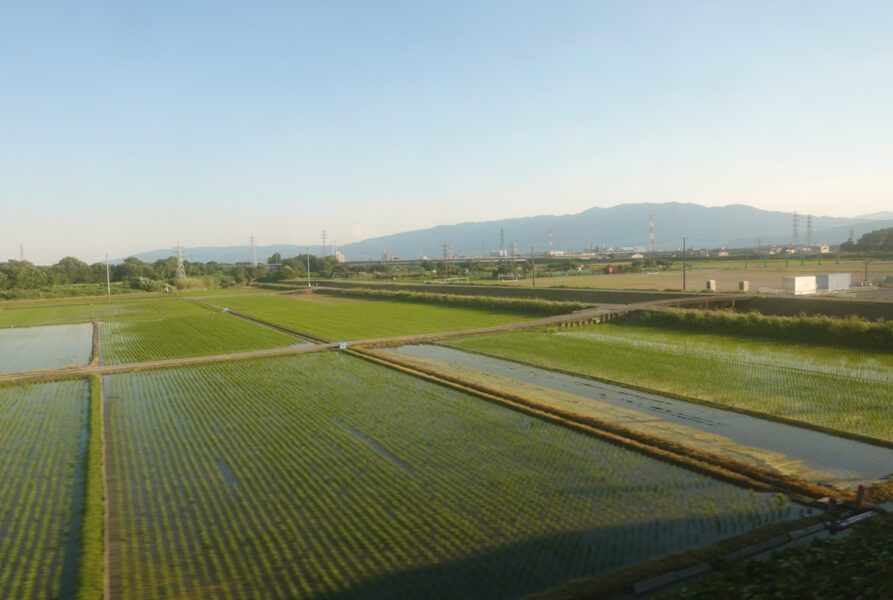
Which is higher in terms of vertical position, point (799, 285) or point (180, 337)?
point (799, 285)

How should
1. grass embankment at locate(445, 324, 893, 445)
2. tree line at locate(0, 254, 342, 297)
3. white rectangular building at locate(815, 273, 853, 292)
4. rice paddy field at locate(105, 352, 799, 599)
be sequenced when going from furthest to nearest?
tree line at locate(0, 254, 342, 297) < white rectangular building at locate(815, 273, 853, 292) < grass embankment at locate(445, 324, 893, 445) < rice paddy field at locate(105, 352, 799, 599)

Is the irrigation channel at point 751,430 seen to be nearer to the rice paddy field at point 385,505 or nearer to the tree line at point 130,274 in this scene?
the rice paddy field at point 385,505

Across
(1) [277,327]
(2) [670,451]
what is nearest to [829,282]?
(2) [670,451]

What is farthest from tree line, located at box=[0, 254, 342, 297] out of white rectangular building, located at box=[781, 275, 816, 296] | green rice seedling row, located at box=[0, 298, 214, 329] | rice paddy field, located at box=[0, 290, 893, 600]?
white rectangular building, located at box=[781, 275, 816, 296]

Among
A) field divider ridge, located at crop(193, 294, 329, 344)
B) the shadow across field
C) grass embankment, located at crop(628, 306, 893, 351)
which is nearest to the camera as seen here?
the shadow across field

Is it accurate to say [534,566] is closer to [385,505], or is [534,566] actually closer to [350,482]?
[385,505]

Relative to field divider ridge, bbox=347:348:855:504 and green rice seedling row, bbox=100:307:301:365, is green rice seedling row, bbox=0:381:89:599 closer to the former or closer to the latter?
green rice seedling row, bbox=100:307:301:365
